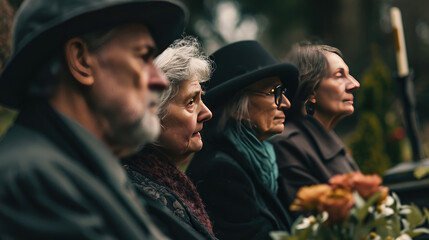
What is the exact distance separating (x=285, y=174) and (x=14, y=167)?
2718mm

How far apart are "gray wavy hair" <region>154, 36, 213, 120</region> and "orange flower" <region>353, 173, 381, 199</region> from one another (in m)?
1.30

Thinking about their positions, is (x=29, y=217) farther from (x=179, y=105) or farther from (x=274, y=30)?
(x=274, y=30)

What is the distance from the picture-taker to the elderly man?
1.51 m

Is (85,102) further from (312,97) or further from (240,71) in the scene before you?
(312,97)

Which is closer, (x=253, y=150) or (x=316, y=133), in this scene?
(x=253, y=150)

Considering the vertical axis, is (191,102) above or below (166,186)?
above

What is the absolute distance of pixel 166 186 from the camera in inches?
112

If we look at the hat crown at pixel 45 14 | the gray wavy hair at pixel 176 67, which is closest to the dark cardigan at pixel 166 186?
the gray wavy hair at pixel 176 67

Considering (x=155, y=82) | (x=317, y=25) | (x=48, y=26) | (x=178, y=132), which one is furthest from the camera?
(x=317, y=25)

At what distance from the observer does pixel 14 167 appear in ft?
4.84

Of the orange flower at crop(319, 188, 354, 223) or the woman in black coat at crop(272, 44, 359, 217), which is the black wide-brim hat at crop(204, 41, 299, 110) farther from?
the orange flower at crop(319, 188, 354, 223)

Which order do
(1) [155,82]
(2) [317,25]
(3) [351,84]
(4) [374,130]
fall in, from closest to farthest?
(1) [155,82] → (3) [351,84] → (4) [374,130] → (2) [317,25]

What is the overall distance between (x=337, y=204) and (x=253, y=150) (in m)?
1.71

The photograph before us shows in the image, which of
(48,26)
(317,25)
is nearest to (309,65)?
(48,26)
